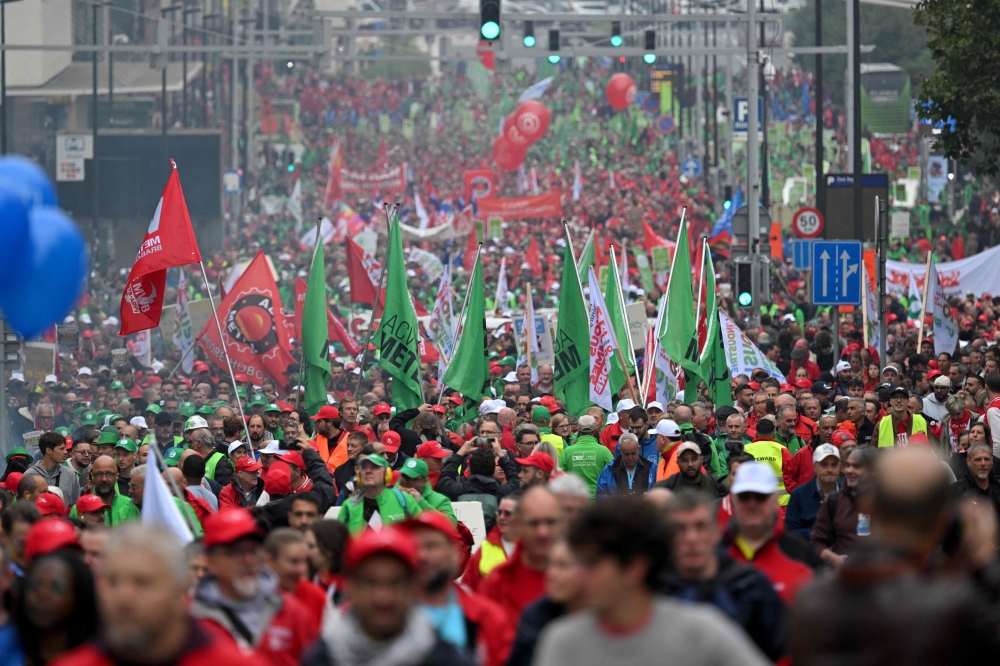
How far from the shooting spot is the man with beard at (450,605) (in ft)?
16.3

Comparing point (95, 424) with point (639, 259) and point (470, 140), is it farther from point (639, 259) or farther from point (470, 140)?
point (470, 140)

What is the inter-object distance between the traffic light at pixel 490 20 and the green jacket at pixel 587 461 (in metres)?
8.27

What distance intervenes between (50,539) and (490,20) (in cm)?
1413

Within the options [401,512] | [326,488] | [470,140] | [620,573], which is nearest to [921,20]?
[326,488]

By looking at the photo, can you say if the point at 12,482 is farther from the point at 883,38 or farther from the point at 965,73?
the point at 883,38

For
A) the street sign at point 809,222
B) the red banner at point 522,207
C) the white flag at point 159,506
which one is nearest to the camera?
the white flag at point 159,506

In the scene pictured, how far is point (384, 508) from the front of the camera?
8555 mm

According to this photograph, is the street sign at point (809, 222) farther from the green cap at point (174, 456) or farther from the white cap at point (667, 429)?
the white cap at point (667, 429)

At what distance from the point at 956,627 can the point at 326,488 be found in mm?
7186

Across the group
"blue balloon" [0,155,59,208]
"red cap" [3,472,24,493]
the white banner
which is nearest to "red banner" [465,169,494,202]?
the white banner

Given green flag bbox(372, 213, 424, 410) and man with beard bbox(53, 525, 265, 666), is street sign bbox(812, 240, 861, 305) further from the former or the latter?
man with beard bbox(53, 525, 265, 666)

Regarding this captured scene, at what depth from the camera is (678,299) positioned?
16625mm

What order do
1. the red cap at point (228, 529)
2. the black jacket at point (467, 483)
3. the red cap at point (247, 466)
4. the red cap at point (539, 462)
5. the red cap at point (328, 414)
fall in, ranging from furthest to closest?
the red cap at point (328, 414), the red cap at point (247, 466), the black jacket at point (467, 483), the red cap at point (539, 462), the red cap at point (228, 529)

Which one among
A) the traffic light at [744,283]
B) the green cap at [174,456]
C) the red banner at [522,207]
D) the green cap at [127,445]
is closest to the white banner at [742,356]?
the traffic light at [744,283]
